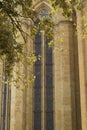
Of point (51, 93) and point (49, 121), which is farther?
point (51, 93)

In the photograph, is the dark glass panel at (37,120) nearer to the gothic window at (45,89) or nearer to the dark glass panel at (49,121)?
the gothic window at (45,89)

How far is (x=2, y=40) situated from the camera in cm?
1020

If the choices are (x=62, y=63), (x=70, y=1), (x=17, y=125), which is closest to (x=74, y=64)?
(x=62, y=63)

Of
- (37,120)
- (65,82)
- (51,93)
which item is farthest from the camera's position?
(51,93)

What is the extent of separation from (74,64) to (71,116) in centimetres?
285

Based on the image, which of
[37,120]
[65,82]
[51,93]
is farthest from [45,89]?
[37,120]

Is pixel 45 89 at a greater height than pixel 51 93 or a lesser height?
greater

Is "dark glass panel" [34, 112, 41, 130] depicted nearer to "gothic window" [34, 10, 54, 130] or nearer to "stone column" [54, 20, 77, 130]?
"gothic window" [34, 10, 54, 130]

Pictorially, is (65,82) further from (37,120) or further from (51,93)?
(37,120)

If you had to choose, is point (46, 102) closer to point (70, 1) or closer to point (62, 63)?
point (62, 63)

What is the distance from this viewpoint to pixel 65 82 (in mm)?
19266

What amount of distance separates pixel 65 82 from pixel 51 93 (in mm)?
1113

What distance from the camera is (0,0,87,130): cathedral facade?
18.7m

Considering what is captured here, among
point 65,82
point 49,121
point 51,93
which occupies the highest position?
point 65,82
